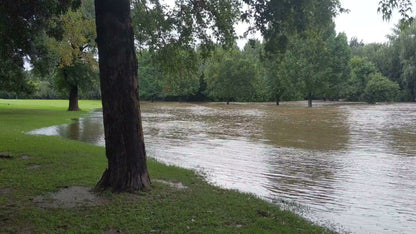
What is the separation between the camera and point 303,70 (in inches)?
2522

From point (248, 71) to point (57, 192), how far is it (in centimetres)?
7634

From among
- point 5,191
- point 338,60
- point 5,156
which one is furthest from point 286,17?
point 338,60

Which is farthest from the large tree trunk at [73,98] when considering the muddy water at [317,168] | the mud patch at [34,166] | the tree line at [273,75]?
the mud patch at [34,166]

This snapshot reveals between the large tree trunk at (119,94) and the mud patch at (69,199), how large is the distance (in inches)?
16.4

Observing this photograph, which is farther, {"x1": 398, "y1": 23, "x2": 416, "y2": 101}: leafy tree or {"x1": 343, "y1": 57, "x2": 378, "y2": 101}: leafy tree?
{"x1": 343, "y1": 57, "x2": 378, "y2": 101}: leafy tree

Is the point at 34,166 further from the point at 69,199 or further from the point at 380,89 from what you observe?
the point at 380,89

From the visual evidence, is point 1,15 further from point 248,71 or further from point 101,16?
point 248,71

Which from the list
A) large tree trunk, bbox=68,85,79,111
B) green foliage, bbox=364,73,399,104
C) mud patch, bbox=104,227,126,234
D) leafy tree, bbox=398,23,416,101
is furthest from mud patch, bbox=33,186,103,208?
green foliage, bbox=364,73,399,104

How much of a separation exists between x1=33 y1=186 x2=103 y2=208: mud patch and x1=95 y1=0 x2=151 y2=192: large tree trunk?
0.42 metres

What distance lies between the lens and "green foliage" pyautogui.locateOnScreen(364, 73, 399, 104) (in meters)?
73.1

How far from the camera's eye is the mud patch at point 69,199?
22.5ft

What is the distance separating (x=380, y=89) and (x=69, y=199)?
3016 inches

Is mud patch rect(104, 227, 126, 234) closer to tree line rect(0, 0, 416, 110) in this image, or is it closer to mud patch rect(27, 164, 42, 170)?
mud patch rect(27, 164, 42, 170)

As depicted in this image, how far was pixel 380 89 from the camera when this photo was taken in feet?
241
